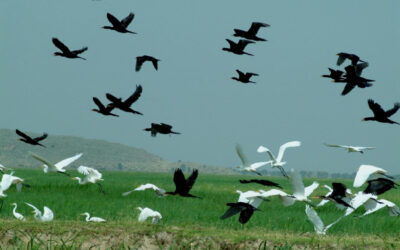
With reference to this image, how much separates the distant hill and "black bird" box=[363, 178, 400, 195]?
2196 inches

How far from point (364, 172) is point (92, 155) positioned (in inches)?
2491

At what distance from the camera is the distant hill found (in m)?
63.8

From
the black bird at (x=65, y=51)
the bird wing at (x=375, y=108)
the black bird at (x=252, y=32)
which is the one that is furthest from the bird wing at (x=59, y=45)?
the bird wing at (x=375, y=108)

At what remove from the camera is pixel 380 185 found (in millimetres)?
6250

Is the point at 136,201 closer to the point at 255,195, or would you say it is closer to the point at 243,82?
the point at 243,82

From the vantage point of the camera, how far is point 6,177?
8.55 meters

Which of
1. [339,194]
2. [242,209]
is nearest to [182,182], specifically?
[242,209]

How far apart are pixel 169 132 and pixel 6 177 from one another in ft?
9.44

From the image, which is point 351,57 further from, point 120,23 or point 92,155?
point 92,155

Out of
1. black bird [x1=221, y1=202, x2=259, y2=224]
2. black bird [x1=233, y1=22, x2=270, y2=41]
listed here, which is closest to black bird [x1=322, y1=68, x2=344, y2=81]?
black bird [x1=233, y1=22, x2=270, y2=41]

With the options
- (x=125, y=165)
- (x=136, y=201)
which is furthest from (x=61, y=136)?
(x=136, y=201)

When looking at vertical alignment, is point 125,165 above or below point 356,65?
below

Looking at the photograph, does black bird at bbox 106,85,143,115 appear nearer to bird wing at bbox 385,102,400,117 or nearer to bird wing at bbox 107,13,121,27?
bird wing at bbox 107,13,121,27

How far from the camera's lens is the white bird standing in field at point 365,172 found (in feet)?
19.3
